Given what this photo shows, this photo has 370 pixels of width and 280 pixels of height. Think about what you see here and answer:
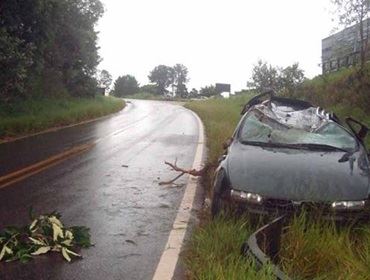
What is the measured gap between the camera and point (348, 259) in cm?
443

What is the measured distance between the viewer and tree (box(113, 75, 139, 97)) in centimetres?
11825

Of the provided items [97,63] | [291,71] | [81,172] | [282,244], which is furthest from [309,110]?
[97,63]

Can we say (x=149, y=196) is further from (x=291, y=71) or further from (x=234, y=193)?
(x=291, y=71)

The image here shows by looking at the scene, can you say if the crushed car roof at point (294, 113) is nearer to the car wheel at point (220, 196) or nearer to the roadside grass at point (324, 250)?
the car wheel at point (220, 196)

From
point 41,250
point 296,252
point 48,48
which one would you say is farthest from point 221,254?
point 48,48

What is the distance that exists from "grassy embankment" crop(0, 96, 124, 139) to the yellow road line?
4.82m

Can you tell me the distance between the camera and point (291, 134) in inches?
266

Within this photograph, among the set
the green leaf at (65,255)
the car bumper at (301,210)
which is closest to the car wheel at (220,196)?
the car bumper at (301,210)

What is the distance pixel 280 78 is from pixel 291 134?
66.3 ft

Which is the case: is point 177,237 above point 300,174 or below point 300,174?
below

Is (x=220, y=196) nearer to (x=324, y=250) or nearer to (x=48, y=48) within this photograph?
(x=324, y=250)

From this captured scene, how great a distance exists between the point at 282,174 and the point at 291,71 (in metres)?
21.8

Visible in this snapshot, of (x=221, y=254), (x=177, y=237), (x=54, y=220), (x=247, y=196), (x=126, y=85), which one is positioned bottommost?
(x=177, y=237)

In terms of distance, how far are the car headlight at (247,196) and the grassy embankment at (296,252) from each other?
228 millimetres
